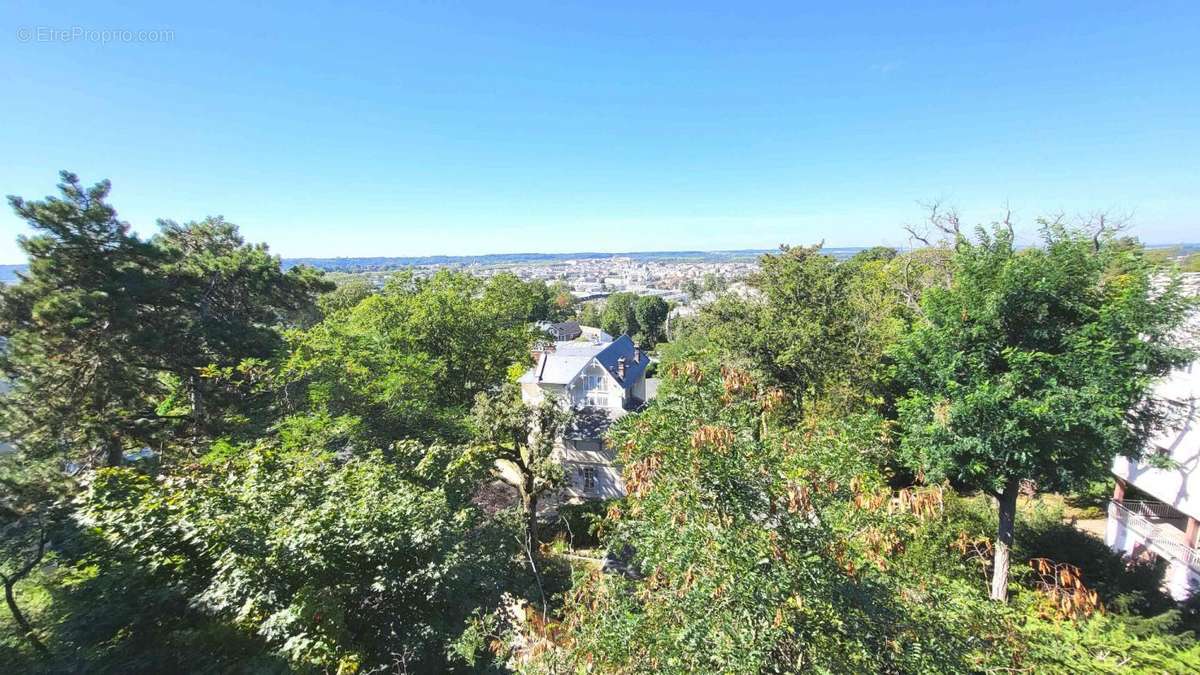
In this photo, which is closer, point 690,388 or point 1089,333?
point 690,388

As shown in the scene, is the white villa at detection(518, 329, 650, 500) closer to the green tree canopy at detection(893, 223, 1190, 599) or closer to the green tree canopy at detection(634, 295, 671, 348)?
the green tree canopy at detection(893, 223, 1190, 599)

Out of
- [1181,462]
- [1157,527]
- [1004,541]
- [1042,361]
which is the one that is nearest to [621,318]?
[1157,527]

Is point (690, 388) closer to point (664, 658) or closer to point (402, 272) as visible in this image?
point (664, 658)

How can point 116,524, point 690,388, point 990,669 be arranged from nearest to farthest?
1. point 990,669
2. point 690,388
3. point 116,524

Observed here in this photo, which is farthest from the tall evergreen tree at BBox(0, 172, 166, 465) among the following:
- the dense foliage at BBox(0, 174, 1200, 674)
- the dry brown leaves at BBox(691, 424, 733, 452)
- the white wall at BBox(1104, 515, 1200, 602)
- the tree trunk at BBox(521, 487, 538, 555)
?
the white wall at BBox(1104, 515, 1200, 602)

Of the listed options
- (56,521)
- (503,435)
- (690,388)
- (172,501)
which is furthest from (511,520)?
(690,388)

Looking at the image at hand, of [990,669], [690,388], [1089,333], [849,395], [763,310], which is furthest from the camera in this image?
[763,310]

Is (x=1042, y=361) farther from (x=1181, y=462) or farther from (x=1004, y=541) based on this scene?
(x=1181, y=462)
